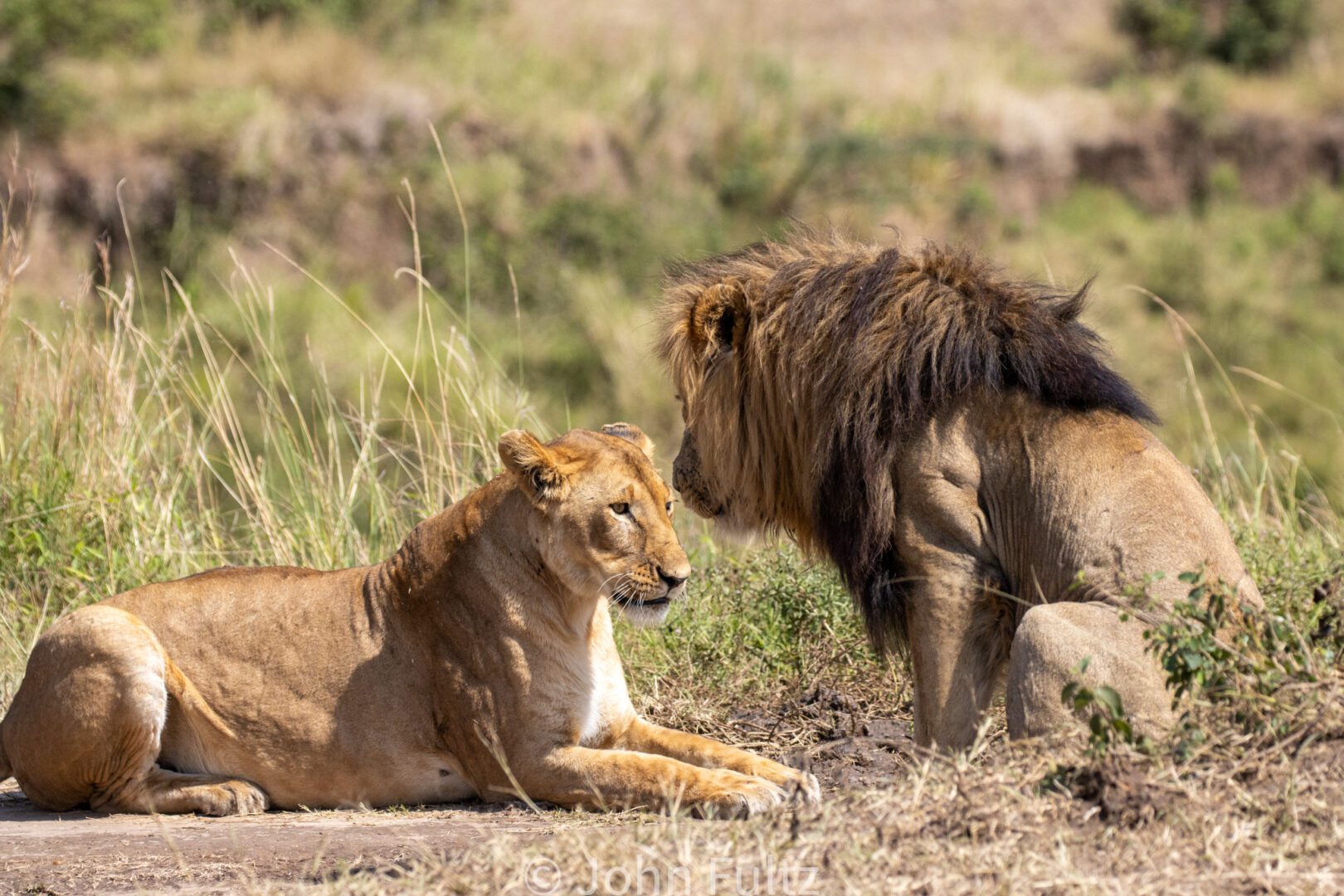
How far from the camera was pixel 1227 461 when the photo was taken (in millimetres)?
7520

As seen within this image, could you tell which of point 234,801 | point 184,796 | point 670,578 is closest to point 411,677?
point 234,801

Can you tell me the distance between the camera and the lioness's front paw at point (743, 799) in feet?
13.1

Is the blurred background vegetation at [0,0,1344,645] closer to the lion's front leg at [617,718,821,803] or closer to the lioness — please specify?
the lioness

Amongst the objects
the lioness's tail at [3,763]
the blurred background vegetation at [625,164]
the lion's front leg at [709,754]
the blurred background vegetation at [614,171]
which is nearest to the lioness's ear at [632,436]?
the lion's front leg at [709,754]

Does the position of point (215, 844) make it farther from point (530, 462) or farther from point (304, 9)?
point (304, 9)

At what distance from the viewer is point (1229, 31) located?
27516mm

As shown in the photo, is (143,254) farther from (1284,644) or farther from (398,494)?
(1284,644)

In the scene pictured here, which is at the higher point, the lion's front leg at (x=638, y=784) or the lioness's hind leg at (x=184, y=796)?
Answer: the lion's front leg at (x=638, y=784)

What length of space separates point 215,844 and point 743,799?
A: 1.37 m

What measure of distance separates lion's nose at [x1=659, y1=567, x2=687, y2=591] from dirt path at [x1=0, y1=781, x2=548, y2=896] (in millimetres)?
714

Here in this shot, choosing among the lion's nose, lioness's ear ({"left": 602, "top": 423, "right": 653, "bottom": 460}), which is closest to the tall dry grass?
lioness's ear ({"left": 602, "top": 423, "right": 653, "bottom": 460})

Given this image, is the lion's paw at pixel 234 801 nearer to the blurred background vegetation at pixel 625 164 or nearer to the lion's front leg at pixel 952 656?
the lion's front leg at pixel 952 656

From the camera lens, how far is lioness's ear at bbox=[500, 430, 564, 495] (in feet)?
14.2

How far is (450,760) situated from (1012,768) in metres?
1.76
